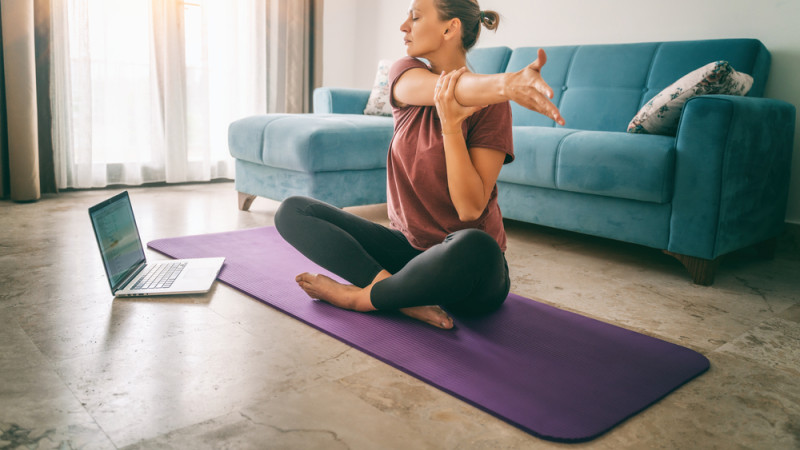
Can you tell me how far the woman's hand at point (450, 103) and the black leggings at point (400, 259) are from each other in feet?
0.84

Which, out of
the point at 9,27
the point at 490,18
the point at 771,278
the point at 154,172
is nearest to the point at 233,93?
the point at 154,172

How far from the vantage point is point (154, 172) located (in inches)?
146

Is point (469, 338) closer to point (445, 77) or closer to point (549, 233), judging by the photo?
point (445, 77)

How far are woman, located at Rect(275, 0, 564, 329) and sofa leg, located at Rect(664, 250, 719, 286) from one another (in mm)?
873

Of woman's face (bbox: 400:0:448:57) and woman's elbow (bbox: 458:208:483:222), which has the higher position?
woman's face (bbox: 400:0:448:57)

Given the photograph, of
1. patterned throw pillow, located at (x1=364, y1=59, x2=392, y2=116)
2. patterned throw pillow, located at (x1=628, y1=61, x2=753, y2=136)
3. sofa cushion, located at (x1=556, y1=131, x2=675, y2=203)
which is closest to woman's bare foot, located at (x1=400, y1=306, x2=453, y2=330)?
sofa cushion, located at (x1=556, y1=131, x2=675, y2=203)

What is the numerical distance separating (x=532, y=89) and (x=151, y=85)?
10.5 ft

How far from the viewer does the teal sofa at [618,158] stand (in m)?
2.01

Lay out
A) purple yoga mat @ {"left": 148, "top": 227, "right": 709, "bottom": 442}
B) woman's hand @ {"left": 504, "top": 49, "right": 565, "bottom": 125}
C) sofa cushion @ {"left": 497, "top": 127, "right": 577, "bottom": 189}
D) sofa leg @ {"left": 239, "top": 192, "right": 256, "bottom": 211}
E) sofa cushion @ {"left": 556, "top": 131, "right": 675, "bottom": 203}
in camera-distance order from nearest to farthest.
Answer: woman's hand @ {"left": 504, "top": 49, "right": 565, "bottom": 125} → purple yoga mat @ {"left": 148, "top": 227, "right": 709, "bottom": 442} → sofa cushion @ {"left": 556, "top": 131, "right": 675, "bottom": 203} → sofa cushion @ {"left": 497, "top": 127, "right": 577, "bottom": 189} → sofa leg @ {"left": 239, "top": 192, "right": 256, "bottom": 211}

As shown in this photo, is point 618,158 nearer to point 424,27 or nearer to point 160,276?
point 424,27

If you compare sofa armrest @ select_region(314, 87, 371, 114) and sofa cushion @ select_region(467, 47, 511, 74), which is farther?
sofa armrest @ select_region(314, 87, 371, 114)

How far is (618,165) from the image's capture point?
216 centimetres

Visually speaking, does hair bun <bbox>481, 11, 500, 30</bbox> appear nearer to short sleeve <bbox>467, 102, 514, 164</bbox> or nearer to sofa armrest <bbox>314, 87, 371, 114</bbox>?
short sleeve <bbox>467, 102, 514, 164</bbox>

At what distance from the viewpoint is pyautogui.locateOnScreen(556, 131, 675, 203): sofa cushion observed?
2.06m
